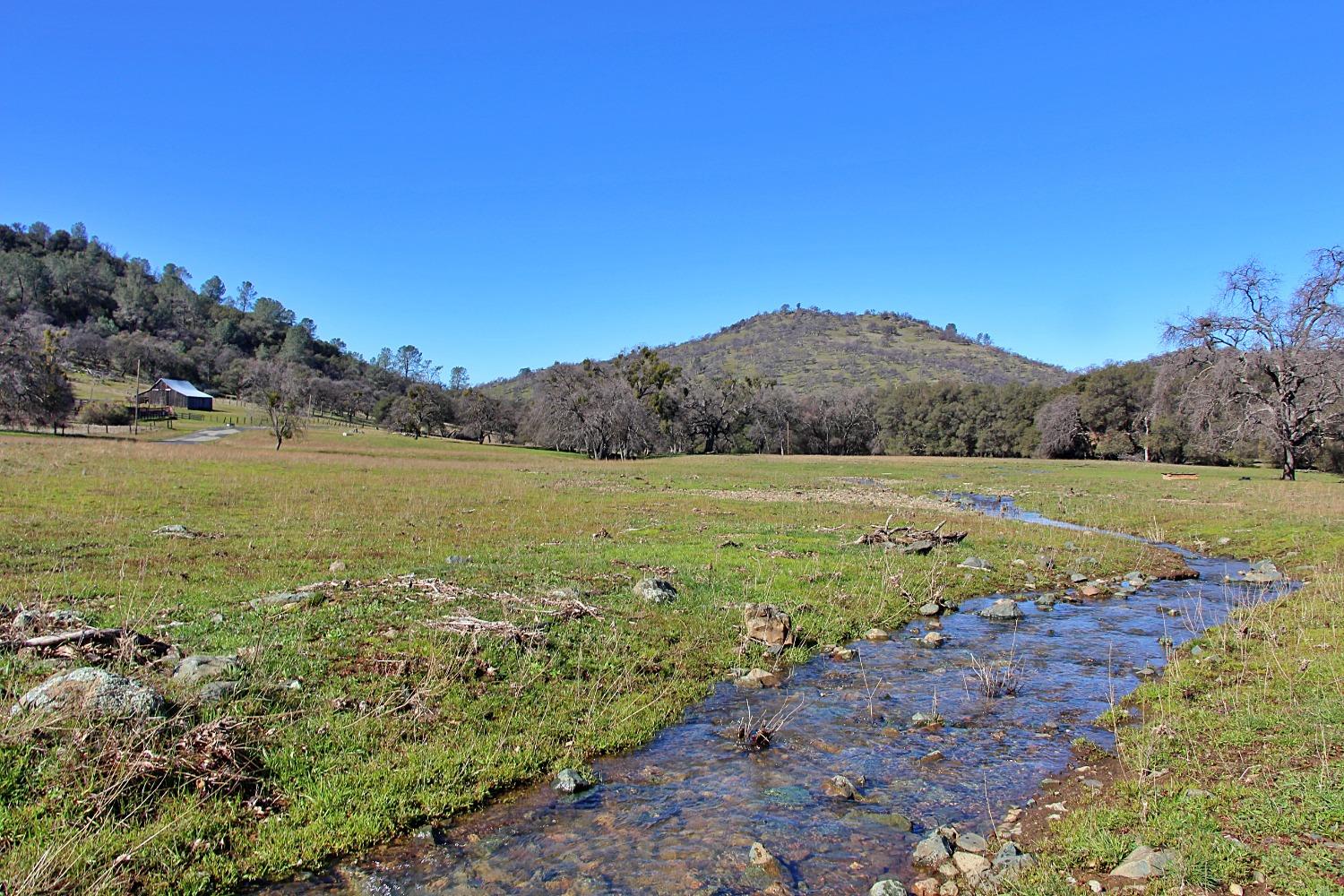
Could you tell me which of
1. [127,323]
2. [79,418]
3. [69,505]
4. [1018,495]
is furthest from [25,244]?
[1018,495]

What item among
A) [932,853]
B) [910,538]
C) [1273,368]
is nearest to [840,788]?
[932,853]

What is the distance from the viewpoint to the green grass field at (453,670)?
5406 mm

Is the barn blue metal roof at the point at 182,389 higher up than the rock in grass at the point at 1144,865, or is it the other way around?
the barn blue metal roof at the point at 182,389

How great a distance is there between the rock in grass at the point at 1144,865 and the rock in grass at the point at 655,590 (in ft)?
27.8

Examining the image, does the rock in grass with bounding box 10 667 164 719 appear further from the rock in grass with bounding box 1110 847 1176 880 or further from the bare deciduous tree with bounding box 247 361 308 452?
the bare deciduous tree with bounding box 247 361 308 452

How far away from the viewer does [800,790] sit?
6812 mm

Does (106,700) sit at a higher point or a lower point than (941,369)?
lower

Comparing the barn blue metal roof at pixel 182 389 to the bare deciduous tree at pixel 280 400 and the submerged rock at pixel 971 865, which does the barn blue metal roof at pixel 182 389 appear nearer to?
the bare deciduous tree at pixel 280 400

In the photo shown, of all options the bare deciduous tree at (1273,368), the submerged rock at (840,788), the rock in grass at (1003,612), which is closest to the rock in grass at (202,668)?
the submerged rock at (840,788)

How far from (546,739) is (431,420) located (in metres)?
128

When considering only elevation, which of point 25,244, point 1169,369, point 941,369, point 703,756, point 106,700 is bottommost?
point 703,756

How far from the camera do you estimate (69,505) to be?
20.2 metres

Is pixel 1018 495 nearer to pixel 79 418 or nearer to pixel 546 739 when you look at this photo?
pixel 546 739

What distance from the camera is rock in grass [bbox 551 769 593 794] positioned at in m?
6.77
